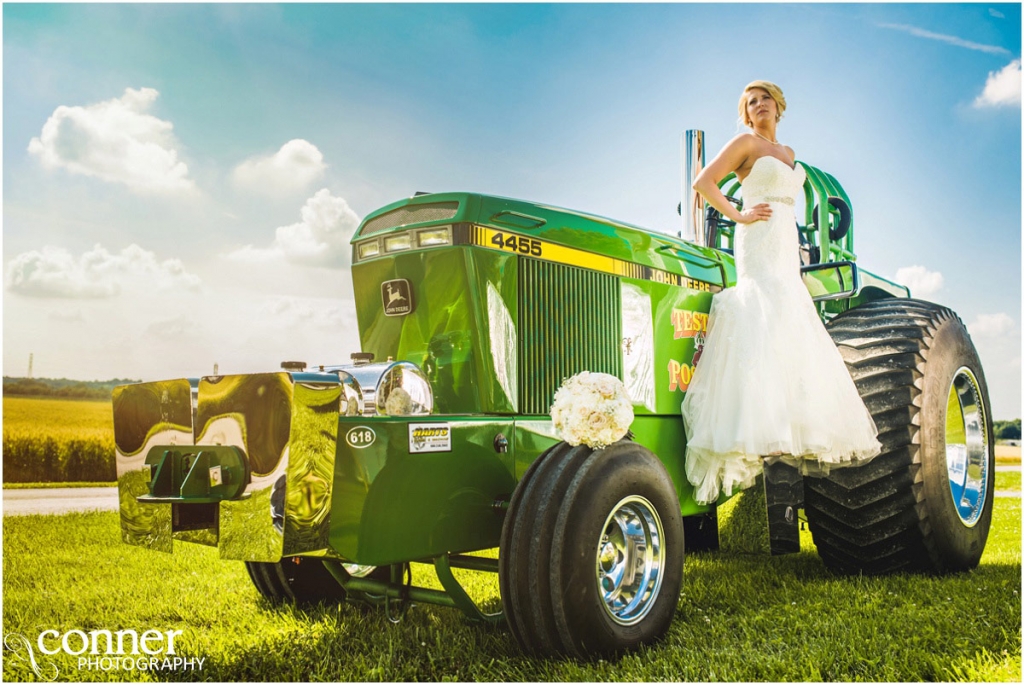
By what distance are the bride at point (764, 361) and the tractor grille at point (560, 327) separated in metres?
0.61

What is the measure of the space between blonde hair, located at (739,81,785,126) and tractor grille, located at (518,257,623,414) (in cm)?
141

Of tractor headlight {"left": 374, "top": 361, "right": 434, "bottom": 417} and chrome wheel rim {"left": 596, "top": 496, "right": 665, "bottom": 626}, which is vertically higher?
tractor headlight {"left": 374, "top": 361, "right": 434, "bottom": 417}

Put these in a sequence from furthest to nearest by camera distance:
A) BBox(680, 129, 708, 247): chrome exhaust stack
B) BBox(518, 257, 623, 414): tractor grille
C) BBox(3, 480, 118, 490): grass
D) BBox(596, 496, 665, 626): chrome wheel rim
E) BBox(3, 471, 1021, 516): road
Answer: BBox(3, 480, 118, 490): grass
BBox(3, 471, 1021, 516): road
BBox(680, 129, 708, 247): chrome exhaust stack
BBox(518, 257, 623, 414): tractor grille
BBox(596, 496, 665, 626): chrome wheel rim

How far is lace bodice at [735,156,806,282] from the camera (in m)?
4.45

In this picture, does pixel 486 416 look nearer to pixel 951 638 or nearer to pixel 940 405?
pixel 951 638

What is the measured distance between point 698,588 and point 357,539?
246 centimetres

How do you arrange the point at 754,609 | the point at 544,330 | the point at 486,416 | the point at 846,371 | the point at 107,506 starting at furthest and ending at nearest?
the point at 107,506 < the point at 846,371 < the point at 754,609 < the point at 544,330 < the point at 486,416

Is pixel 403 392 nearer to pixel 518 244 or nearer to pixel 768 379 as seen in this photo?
pixel 518 244

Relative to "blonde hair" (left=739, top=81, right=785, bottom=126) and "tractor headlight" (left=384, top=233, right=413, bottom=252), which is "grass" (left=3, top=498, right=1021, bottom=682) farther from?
"blonde hair" (left=739, top=81, right=785, bottom=126)

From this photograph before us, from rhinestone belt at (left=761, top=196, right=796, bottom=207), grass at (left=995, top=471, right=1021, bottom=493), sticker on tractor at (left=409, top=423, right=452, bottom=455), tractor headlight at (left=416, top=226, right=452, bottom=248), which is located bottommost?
grass at (left=995, top=471, right=1021, bottom=493)

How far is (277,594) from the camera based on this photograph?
4387 mm

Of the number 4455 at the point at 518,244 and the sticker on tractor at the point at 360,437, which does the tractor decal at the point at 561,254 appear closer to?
the number 4455 at the point at 518,244

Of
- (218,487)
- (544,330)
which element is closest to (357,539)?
(218,487)

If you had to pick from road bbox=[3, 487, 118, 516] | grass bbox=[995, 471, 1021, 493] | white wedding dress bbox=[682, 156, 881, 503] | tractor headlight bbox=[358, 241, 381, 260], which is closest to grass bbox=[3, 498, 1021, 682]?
white wedding dress bbox=[682, 156, 881, 503]
